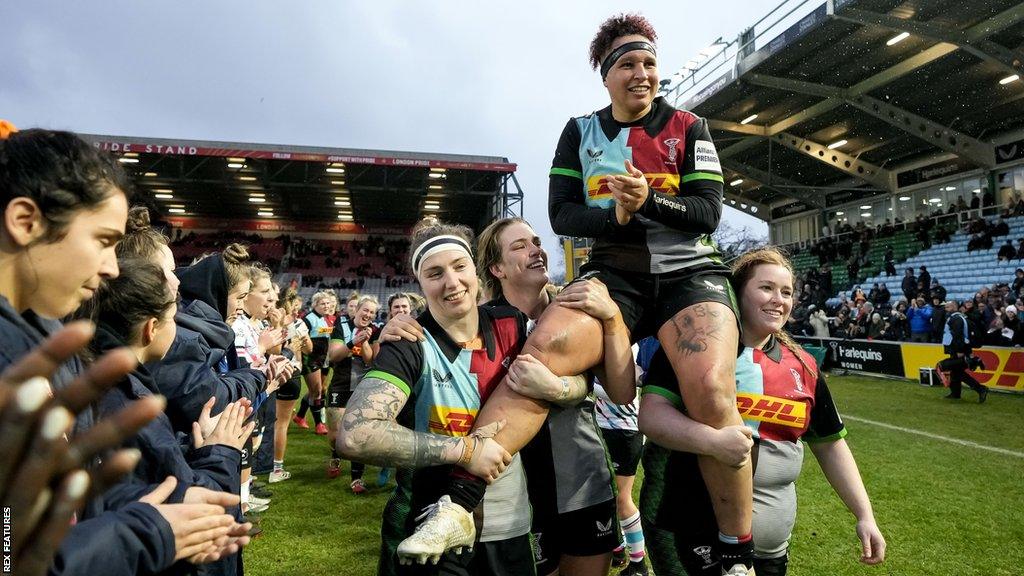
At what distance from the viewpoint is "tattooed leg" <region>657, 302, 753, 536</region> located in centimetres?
206

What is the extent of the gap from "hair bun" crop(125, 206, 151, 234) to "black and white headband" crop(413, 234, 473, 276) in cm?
165

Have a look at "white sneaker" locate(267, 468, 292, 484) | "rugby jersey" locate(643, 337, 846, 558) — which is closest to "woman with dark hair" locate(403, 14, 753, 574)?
"rugby jersey" locate(643, 337, 846, 558)

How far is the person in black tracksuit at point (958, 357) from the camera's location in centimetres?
1059

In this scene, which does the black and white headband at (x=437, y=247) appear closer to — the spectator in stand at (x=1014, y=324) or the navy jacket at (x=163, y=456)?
→ the navy jacket at (x=163, y=456)

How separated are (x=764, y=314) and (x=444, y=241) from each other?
1372 mm

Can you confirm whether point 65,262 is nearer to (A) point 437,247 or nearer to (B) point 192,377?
(A) point 437,247

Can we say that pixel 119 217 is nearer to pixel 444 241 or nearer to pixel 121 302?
→ pixel 121 302

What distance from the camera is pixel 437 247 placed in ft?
7.34

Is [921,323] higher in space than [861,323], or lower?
higher

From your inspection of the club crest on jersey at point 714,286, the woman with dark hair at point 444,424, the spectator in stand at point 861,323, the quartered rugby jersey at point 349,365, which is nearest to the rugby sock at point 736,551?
the woman with dark hair at point 444,424

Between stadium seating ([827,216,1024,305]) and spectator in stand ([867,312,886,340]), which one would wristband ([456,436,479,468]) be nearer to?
spectator in stand ([867,312,886,340])

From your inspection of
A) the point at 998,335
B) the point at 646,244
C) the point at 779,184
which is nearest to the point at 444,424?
the point at 646,244

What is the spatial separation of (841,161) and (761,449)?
2661 cm

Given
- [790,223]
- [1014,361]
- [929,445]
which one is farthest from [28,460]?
[790,223]
